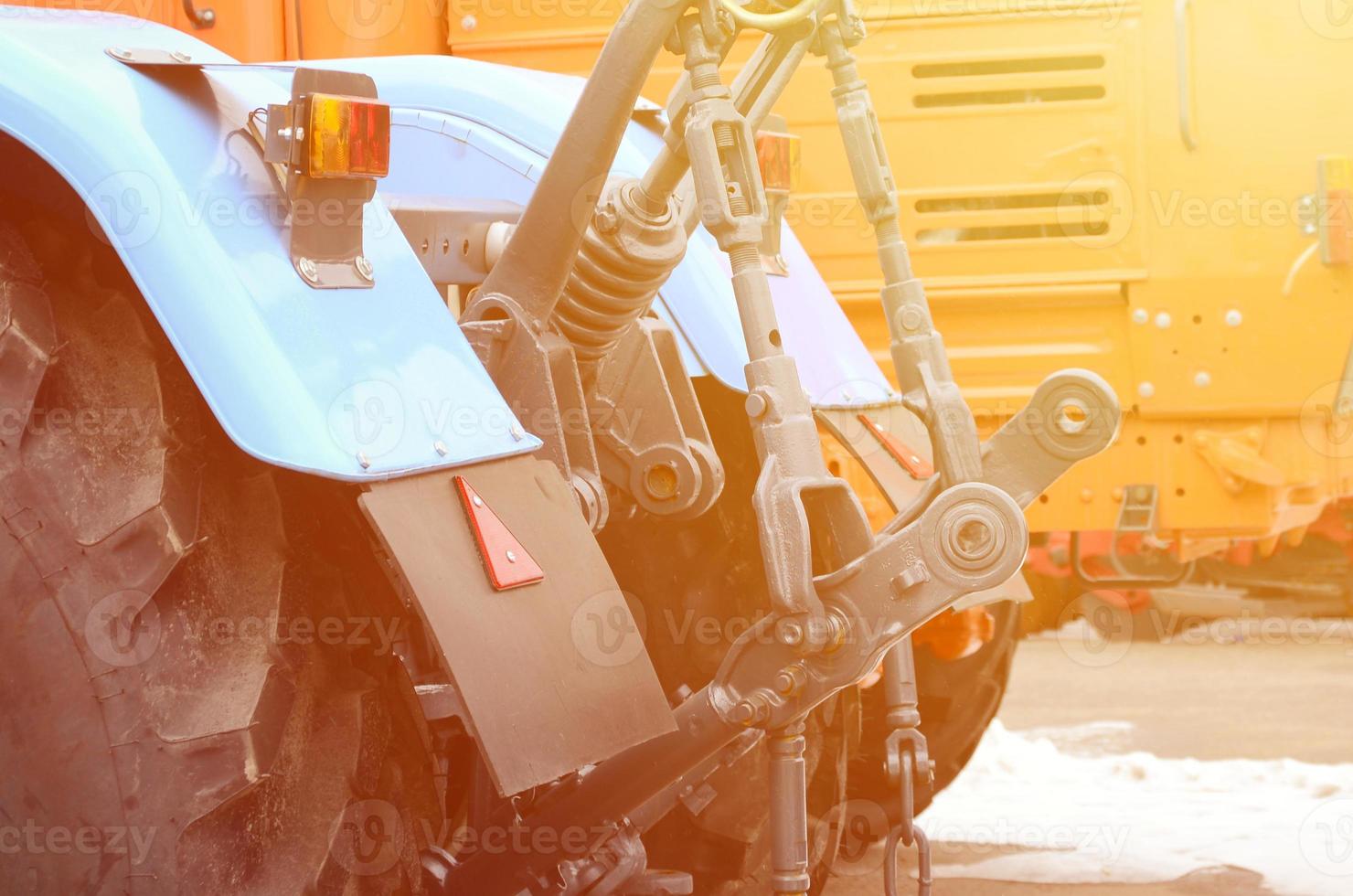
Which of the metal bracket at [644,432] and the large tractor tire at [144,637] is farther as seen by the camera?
the metal bracket at [644,432]

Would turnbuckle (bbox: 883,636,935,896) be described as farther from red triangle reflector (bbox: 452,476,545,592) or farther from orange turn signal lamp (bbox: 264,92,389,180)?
orange turn signal lamp (bbox: 264,92,389,180)

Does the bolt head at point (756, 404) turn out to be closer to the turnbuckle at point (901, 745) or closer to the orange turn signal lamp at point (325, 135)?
the orange turn signal lamp at point (325, 135)

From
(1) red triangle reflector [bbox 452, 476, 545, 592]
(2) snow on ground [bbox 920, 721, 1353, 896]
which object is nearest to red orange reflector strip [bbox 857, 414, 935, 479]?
(1) red triangle reflector [bbox 452, 476, 545, 592]

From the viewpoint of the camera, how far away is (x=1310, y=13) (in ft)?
15.0

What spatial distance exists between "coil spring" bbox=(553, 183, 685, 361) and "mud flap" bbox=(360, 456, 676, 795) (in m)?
0.37

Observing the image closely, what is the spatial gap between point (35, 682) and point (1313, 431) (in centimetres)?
361

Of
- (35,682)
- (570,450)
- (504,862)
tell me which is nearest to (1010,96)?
(570,450)

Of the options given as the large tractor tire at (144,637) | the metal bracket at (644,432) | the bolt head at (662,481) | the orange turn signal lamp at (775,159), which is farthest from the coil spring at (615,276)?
the orange turn signal lamp at (775,159)

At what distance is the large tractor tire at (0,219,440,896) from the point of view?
181cm

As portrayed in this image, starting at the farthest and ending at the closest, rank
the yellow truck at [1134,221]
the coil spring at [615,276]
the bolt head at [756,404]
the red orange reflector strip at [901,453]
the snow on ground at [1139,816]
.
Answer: the yellow truck at [1134,221], the snow on ground at [1139,816], the red orange reflector strip at [901,453], the coil spring at [615,276], the bolt head at [756,404]

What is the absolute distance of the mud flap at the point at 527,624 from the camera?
6.10 ft

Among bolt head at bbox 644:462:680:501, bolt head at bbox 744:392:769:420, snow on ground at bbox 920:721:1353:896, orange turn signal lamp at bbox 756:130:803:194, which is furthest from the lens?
snow on ground at bbox 920:721:1353:896

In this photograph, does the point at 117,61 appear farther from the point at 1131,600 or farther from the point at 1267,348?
the point at 1131,600

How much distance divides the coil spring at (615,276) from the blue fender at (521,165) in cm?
37
